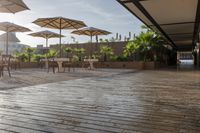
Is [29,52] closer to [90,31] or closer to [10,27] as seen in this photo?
[10,27]

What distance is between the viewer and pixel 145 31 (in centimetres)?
1920

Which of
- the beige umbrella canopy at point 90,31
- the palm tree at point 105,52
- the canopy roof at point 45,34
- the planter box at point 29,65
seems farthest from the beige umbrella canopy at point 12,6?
the palm tree at point 105,52

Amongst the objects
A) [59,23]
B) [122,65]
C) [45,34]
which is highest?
[59,23]

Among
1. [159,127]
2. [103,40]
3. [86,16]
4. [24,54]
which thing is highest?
[86,16]

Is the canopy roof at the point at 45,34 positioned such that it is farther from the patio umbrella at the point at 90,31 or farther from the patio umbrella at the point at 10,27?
the patio umbrella at the point at 90,31

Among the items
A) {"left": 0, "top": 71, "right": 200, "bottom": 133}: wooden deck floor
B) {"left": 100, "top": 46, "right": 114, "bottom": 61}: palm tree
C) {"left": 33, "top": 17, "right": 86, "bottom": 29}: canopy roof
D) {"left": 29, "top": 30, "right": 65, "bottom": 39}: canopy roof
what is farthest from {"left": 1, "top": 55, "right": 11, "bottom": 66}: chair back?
{"left": 100, "top": 46, "right": 114, "bottom": 61}: palm tree

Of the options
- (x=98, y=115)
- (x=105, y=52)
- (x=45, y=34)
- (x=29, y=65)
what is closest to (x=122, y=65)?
(x=105, y=52)

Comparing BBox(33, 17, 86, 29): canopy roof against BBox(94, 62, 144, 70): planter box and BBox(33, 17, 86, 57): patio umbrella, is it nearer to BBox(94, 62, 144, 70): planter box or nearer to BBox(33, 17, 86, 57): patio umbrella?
BBox(33, 17, 86, 57): patio umbrella

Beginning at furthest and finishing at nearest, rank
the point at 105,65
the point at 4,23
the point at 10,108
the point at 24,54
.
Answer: the point at 105,65
the point at 24,54
the point at 4,23
the point at 10,108

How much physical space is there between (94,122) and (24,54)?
50.2 ft

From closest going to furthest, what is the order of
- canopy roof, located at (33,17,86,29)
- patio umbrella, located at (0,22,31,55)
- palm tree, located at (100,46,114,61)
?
canopy roof, located at (33,17,86,29) < patio umbrella, located at (0,22,31,55) < palm tree, located at (100,46,114,61)

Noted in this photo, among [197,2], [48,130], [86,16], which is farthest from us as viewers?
[86,16]

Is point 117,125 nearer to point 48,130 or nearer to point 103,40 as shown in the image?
point 48,130

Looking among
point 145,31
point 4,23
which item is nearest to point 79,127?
point 4,23
